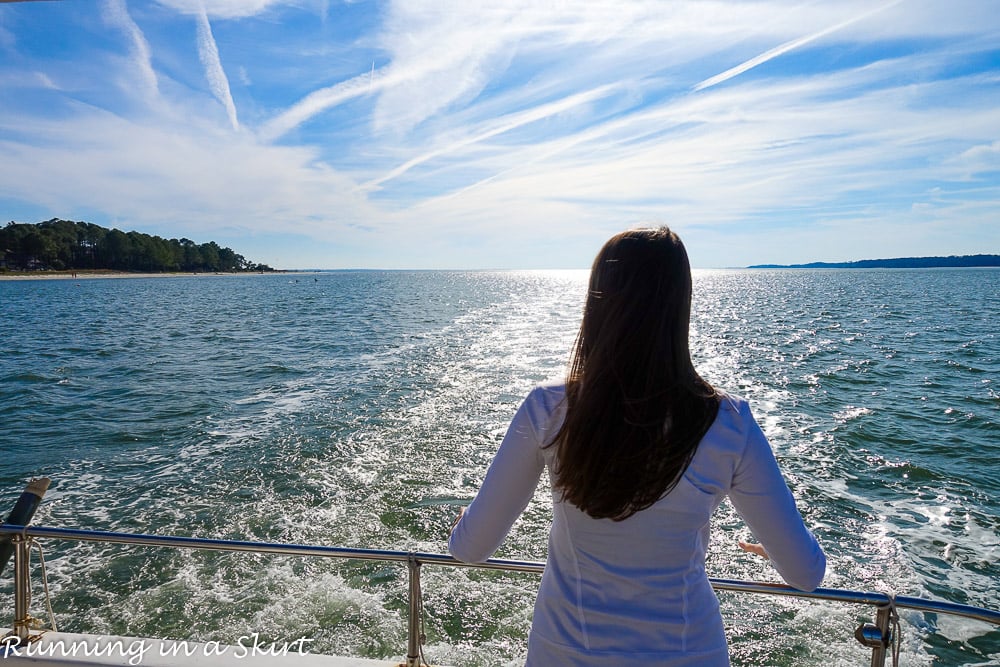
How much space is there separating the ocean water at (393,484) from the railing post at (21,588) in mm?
3280

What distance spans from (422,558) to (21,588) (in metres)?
1.91

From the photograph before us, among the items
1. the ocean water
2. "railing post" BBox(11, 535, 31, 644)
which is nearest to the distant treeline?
the ocean water

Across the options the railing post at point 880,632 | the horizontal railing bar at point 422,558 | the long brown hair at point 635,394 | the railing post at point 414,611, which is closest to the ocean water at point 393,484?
the railing post at point 414,611

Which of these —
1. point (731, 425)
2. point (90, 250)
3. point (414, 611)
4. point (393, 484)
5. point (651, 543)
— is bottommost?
point (393, 484)

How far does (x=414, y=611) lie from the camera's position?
243 cm

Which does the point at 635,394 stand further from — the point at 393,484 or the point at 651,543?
the point at 393,484

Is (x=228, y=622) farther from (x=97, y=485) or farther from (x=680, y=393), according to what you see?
(x=680, y=393)

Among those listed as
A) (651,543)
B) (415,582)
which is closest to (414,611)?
(415,582)

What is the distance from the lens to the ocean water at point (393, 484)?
5.80 m

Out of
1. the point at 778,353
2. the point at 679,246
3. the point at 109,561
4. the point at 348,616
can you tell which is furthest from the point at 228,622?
the point at 778,353

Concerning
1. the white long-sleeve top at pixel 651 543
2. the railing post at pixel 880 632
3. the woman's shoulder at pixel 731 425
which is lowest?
the railing post at pixel 880 632

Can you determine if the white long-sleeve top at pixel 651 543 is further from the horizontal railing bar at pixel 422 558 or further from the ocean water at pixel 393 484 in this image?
the ocean water at pixel 393 484

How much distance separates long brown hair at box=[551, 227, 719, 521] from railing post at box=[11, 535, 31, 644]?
8.49 ft

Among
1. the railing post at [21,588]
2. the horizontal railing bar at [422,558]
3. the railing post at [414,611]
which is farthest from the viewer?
the railing post at [21,588]
